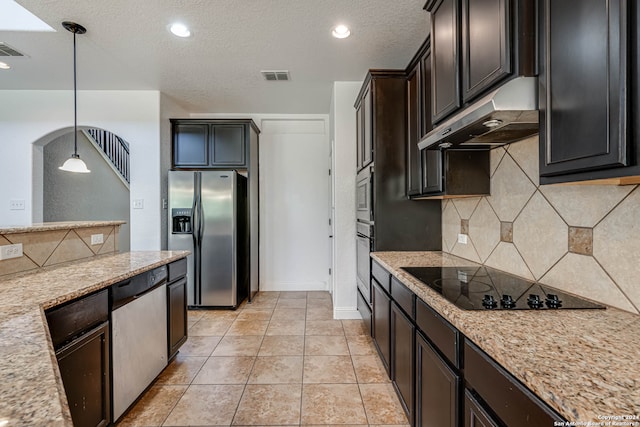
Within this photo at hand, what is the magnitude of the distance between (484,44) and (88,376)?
238cm

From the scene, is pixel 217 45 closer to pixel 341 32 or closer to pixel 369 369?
pixel 341 32

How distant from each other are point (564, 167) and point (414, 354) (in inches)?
42.8

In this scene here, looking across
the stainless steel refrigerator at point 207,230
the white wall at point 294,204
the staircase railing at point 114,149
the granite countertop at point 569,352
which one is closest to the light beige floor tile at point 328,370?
the granite countertop at point 569,352

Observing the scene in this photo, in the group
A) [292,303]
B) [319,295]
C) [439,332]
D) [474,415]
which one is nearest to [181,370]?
[292,303]

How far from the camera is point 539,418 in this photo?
0.69 metres

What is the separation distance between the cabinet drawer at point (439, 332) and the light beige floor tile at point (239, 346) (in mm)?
1754

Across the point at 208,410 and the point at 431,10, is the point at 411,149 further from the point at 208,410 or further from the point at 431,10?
the point at 208,410

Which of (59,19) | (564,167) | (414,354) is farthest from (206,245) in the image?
(564,167)

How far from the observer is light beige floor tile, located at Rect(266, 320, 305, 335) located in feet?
10.2

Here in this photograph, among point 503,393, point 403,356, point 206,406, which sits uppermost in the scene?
point 503,393

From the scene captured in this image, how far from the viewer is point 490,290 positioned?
1421mm

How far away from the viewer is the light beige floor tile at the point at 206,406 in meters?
1.82

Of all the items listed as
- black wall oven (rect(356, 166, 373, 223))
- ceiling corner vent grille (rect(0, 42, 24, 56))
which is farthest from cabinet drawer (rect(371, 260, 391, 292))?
ceiling corner vent grille (rect(0, 42, 24, 56))

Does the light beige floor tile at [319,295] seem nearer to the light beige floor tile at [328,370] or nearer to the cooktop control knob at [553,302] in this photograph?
the light beige floor tile at [328,370]
